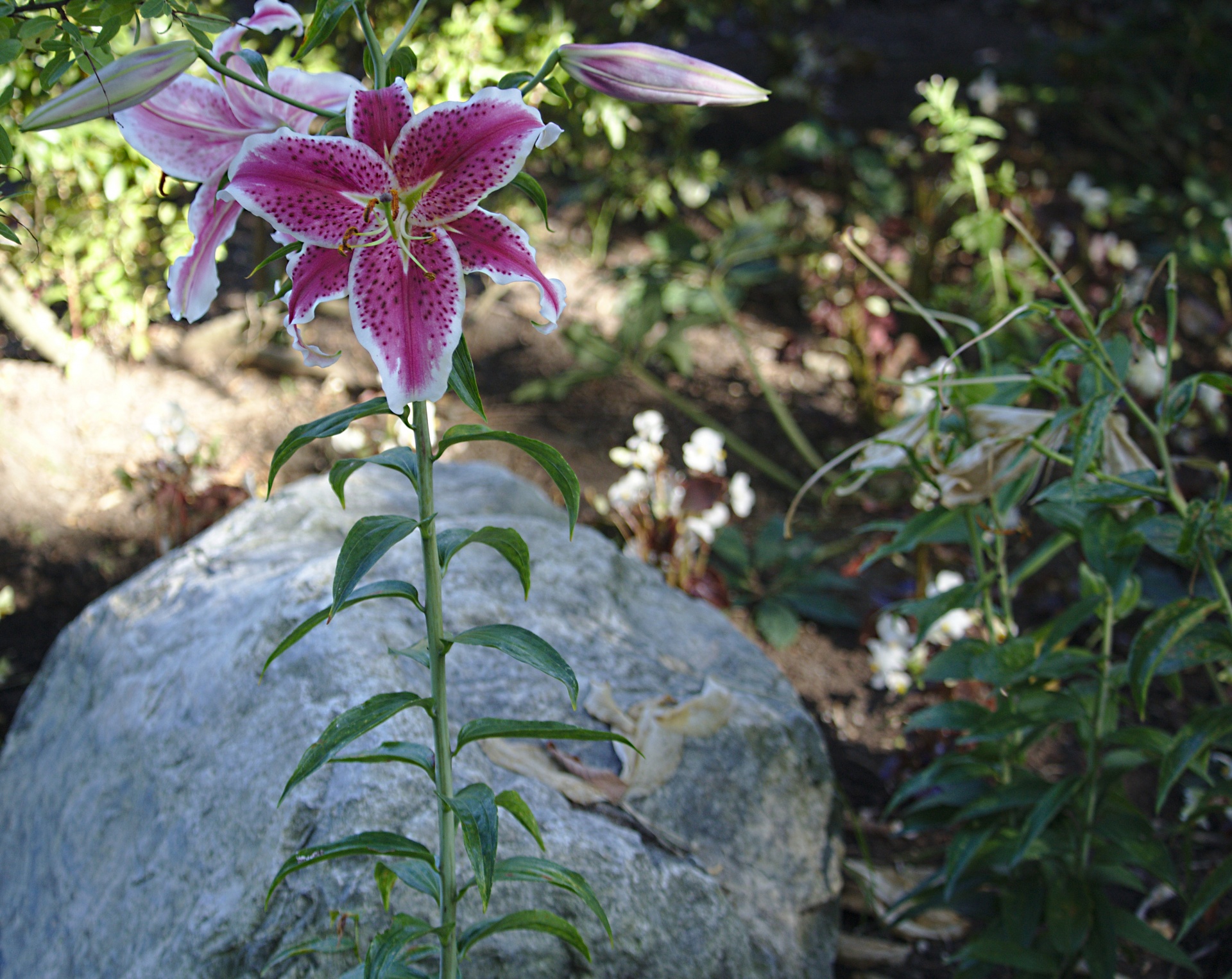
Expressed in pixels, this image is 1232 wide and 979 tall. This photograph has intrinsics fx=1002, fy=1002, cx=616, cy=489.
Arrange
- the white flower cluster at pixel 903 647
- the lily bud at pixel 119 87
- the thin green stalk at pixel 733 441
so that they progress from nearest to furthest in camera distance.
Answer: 1. the lily bud at pixel 119 87
2. the white flower cluster at pixel 903 647
3. the thin green stalk at pixel 733 441

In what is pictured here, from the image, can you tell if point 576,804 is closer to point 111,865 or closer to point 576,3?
point 111,865

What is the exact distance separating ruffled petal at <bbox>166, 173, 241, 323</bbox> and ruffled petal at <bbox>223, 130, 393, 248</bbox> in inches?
4.6

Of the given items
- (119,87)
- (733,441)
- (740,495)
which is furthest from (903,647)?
(119,87)

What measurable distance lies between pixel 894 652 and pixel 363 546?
6.00 feet

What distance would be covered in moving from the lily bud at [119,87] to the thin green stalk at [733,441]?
2671mm

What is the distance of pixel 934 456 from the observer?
66.3 inches

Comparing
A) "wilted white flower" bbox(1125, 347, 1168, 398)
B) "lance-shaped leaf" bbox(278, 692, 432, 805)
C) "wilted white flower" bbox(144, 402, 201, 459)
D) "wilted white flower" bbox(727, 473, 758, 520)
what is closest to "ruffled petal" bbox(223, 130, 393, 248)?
"lance-shaped leaf" bbox(278, 692, 432, 805)

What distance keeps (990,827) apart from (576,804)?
70cm

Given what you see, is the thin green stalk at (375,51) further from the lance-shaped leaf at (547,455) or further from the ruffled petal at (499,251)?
the lance-shaped leaf at (547,455)

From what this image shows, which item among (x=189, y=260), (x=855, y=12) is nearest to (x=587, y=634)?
(x=189, y=260)

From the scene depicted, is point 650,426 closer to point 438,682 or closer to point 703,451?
point 703,451

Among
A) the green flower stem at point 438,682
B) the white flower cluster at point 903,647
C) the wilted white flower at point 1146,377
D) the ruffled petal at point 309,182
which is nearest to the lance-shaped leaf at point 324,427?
the green flower stem at point 438,682

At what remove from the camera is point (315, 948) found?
4.04 feet

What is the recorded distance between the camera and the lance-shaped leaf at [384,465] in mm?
1050
